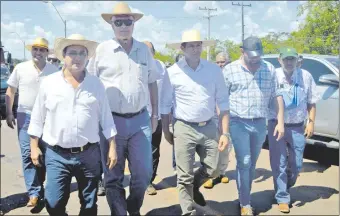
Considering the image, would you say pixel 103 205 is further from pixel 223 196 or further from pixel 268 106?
pixel 268 106

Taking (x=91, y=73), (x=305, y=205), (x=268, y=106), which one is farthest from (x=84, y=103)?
(x=305, y=205)

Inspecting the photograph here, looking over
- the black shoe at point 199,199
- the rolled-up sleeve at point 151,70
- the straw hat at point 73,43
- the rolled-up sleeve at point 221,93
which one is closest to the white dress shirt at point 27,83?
the straw hat at point 73,43

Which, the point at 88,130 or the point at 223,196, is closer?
the point at 88,130

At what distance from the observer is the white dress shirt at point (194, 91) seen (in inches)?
154

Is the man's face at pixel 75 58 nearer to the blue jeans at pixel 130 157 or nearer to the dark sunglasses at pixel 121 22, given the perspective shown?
the dark sunglasses at pixel 121 22

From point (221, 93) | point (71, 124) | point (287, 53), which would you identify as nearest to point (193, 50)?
point (221, 93)

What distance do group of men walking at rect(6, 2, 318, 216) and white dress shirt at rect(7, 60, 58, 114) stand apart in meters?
0.01

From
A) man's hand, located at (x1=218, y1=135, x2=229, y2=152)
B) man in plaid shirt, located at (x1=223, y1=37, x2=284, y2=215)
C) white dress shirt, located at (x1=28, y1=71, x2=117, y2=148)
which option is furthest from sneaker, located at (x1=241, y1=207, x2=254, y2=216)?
white dress shirt, located at (x1=28, y1=71, x2=117, y2=148)

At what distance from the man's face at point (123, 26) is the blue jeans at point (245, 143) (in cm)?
150

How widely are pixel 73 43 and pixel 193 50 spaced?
4.39ft

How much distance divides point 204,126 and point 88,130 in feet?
4.38

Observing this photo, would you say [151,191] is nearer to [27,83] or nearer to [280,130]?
[280,130]

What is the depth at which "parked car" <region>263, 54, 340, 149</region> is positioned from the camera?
628cm

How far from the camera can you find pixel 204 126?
399 cm
